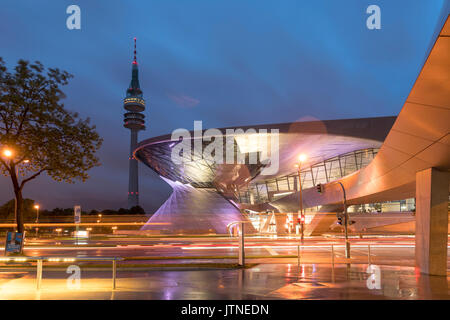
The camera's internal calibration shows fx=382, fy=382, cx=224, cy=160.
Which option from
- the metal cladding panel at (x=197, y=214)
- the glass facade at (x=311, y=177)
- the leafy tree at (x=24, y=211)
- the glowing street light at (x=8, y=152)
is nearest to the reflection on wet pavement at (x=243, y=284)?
the glowing street light at (x=8, y=152)

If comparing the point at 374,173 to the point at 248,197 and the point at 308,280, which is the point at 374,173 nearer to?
the point at 308,280

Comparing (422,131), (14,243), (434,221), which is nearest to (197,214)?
(14,243)

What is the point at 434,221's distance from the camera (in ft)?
50.1

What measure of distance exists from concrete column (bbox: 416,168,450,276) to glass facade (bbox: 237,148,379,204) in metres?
35.0

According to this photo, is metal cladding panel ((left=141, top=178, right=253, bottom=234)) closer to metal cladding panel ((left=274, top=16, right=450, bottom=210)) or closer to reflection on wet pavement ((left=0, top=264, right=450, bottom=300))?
metal cladding panel ((left=274, top=16, right=450, bottom=210))

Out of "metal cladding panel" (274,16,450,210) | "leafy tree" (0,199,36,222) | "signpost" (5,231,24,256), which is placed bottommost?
"leafy tree" (0,199,36,222)

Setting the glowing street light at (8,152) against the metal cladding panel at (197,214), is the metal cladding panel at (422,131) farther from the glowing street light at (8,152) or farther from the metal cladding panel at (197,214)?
the metal cladding panel at (197,214)

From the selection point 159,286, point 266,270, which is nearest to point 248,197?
point 266,270

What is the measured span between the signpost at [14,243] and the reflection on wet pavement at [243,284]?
280 inches

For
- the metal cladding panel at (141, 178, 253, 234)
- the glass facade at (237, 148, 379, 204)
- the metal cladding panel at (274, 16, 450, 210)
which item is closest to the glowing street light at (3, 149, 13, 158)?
the metal cladding panel at (274, 16, 450, 210)

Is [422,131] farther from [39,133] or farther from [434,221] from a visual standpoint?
[39,133]

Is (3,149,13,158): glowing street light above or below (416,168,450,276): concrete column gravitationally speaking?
above

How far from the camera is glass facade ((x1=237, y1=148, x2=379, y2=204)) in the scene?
170 ft
